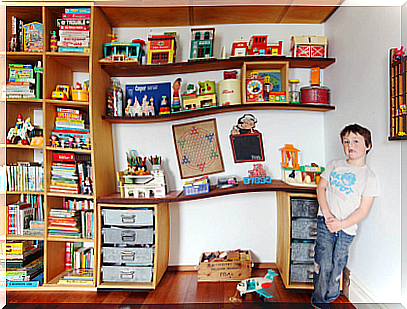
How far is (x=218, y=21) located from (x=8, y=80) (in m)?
1.89

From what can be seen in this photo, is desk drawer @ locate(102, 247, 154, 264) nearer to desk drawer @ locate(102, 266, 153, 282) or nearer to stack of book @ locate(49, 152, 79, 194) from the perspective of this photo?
desk drawer @ locate(102, 266, 153, 282)

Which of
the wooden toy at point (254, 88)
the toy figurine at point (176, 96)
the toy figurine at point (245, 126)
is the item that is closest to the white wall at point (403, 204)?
the wooden toy at point (254, 88)

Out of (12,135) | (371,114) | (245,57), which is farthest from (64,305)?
(371,114)

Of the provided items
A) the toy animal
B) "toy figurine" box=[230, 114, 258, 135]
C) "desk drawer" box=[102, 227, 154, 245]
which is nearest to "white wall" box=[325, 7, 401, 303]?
"toy figurine" box=[230, 114, 258, 135]

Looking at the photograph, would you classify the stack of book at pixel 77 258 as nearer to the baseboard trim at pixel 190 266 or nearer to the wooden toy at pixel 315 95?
the baseboard trim at pixel 190 266

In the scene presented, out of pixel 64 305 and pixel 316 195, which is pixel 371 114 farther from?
pixel 64 305

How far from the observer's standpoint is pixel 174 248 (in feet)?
9.36

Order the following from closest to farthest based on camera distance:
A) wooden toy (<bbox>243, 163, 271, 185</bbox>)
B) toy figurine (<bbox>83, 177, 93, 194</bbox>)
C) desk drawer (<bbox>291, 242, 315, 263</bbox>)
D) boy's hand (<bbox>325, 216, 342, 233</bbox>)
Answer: boy's hand (<bbox>325, 216, 342, 233</bbox>) < desk drawer (<bbox>291, 242, 315, 263</bbox>) < toy figurine (<bbox>83, 177, 93, 194</bbox>) < wooden toy (<bbox>243, 163, 271, 185</bbox>)

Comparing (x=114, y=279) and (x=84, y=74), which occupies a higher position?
(x=84, y=74)

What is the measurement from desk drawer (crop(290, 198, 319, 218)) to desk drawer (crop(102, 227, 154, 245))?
1.16 metres

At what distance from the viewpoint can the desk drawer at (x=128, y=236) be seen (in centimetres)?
243

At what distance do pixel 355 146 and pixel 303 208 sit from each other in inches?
25.8

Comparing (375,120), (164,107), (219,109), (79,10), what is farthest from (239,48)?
(79,10)

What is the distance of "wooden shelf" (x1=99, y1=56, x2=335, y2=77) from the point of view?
8.42 feet
